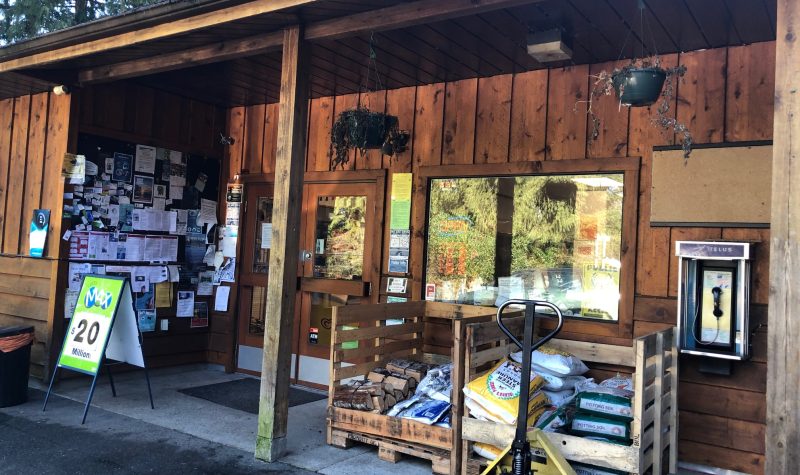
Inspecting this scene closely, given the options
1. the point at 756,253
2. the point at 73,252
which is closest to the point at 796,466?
the point at 756,253

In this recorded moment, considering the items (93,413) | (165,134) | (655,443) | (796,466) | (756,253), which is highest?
(165,134)

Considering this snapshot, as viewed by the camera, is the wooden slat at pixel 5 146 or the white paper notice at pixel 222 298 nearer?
the wooden slat at pixel 5 146

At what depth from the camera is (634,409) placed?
3426mm

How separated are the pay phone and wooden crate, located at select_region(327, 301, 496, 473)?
4.41 ft

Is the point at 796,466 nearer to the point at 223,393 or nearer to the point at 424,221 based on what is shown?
→ the point at 424,221

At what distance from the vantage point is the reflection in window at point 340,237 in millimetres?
6203

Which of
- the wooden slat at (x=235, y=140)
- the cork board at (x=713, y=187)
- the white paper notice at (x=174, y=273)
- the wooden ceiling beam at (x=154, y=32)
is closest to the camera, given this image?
the wooden ceiling beam at (x=154, y=32)

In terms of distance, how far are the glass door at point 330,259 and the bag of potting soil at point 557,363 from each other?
1.91m

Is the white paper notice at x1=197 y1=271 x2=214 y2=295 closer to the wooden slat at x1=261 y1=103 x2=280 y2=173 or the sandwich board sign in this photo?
the wooden slat at x1=261 y1=103 x2=280 y2=173

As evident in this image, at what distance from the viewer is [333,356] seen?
4.55 m

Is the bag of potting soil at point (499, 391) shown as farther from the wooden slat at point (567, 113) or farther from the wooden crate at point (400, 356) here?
the wooden slat at point (567, 113)

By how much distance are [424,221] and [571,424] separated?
246 cm

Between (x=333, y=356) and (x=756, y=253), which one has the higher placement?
(x=756, y=253)

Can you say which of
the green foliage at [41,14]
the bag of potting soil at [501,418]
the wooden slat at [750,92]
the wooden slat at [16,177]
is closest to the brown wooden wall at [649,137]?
the wooden slat at [750,92]
